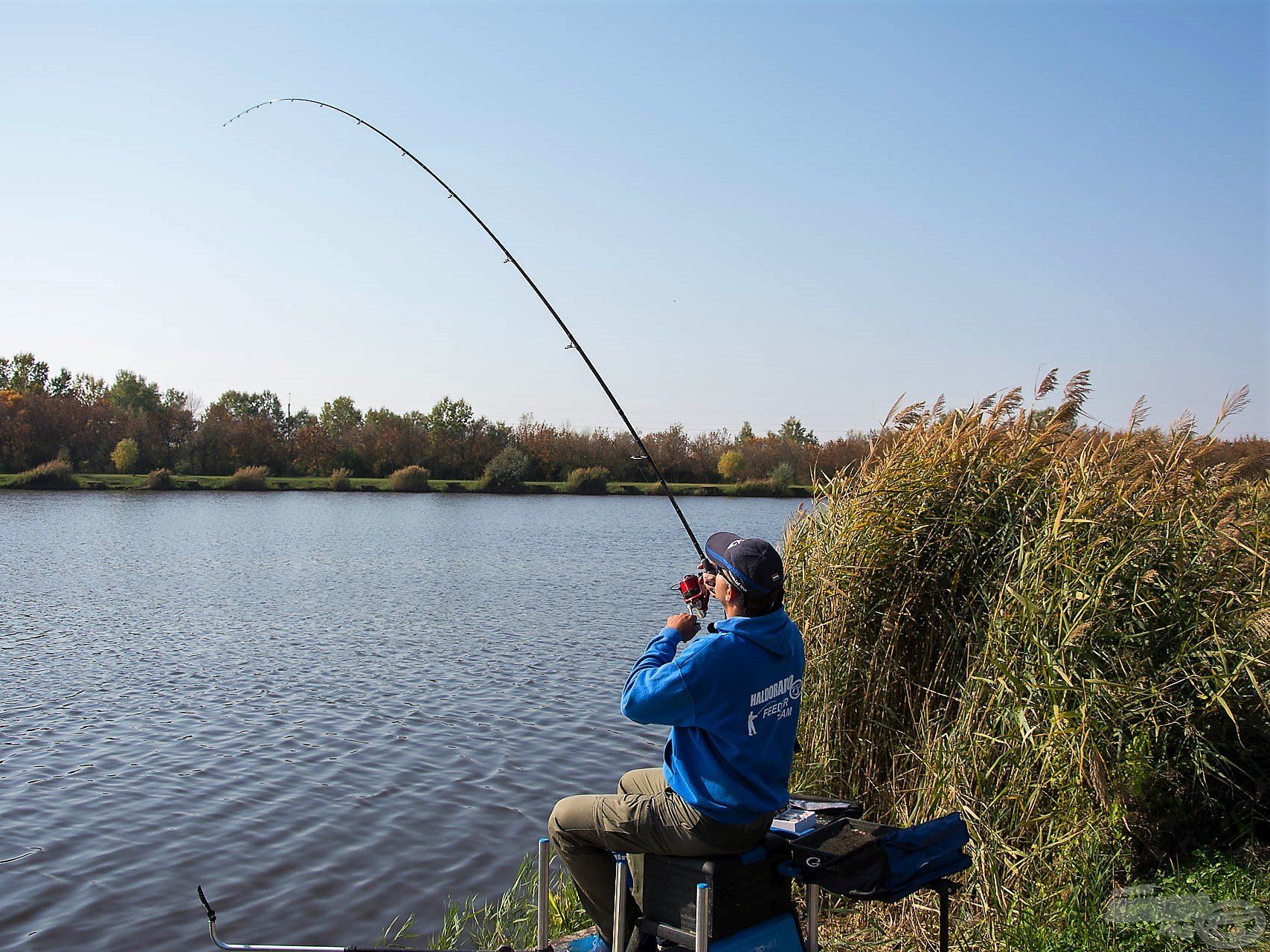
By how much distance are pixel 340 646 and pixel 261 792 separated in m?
7.03

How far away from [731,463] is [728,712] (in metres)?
64.7

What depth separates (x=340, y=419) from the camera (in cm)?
8838

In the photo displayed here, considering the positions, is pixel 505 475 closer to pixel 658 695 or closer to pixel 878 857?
pixel 658 695

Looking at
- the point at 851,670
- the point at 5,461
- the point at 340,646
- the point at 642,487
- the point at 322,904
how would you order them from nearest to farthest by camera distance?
1. the point at 851,670
2. the point at 322,904
3. the point at 340,646
4. the point at 5,461
5. the point at 642,487

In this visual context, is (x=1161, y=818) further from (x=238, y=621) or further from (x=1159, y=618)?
(x=238, y=621)

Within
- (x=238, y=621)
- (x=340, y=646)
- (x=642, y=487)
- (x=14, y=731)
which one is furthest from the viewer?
(x=642, y=487)

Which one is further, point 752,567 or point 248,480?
point 248,480

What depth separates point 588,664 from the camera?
51.2 feet

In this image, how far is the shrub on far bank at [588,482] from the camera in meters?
68.2

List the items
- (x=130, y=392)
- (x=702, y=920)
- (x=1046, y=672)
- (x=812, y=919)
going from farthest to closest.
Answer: (x=130, y=392)
(x=1046, y=672)
(x=812, y=919)
(x=702, y=920)

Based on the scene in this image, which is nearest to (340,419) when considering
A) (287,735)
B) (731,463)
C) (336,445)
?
(336,445)

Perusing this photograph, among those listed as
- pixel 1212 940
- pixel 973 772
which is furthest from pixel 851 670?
pixel 1212 940

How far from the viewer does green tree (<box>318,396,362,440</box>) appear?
75.6 metres

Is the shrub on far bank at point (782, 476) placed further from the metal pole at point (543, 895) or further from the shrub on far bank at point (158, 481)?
the metal pole at point (543, 895)
